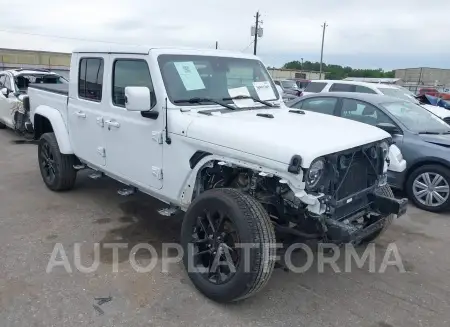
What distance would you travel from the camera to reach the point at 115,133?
14.6ft

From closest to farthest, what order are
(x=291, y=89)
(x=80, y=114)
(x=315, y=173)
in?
1. (x=315, y=173)
2. (x=80, y=114)
3. (x=291, y=89)

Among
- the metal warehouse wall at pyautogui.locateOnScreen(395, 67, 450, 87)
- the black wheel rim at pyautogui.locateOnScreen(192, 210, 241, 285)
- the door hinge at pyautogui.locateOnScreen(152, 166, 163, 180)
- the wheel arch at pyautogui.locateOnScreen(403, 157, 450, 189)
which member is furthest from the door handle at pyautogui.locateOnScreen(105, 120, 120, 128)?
the metal warehouse wall at pyautogui.locateOnScreen(395, 67, 450, 87)

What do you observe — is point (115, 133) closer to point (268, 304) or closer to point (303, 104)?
point (268, 304)

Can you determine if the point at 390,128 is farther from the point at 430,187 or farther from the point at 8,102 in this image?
the point at 8,102

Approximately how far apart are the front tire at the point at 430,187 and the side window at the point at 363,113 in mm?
915

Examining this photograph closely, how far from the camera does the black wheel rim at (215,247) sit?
325 centimetres

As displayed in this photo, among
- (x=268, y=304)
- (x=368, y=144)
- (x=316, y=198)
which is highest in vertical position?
(x=368, y=144)

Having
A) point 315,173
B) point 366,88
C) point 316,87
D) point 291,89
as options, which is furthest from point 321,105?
point 291,89

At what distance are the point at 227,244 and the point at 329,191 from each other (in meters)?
0.91

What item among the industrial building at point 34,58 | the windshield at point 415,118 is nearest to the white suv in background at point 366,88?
the windshield at point 415,118

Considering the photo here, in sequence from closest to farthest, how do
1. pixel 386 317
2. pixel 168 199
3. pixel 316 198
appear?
1. pixel 316 198
2. pixel 386 317
3. pixel 168 199

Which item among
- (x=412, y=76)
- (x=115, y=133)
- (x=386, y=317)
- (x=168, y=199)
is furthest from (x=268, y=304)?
(x=412, y=76)

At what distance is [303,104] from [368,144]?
13.2 ft

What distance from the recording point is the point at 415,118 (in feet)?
21.1
